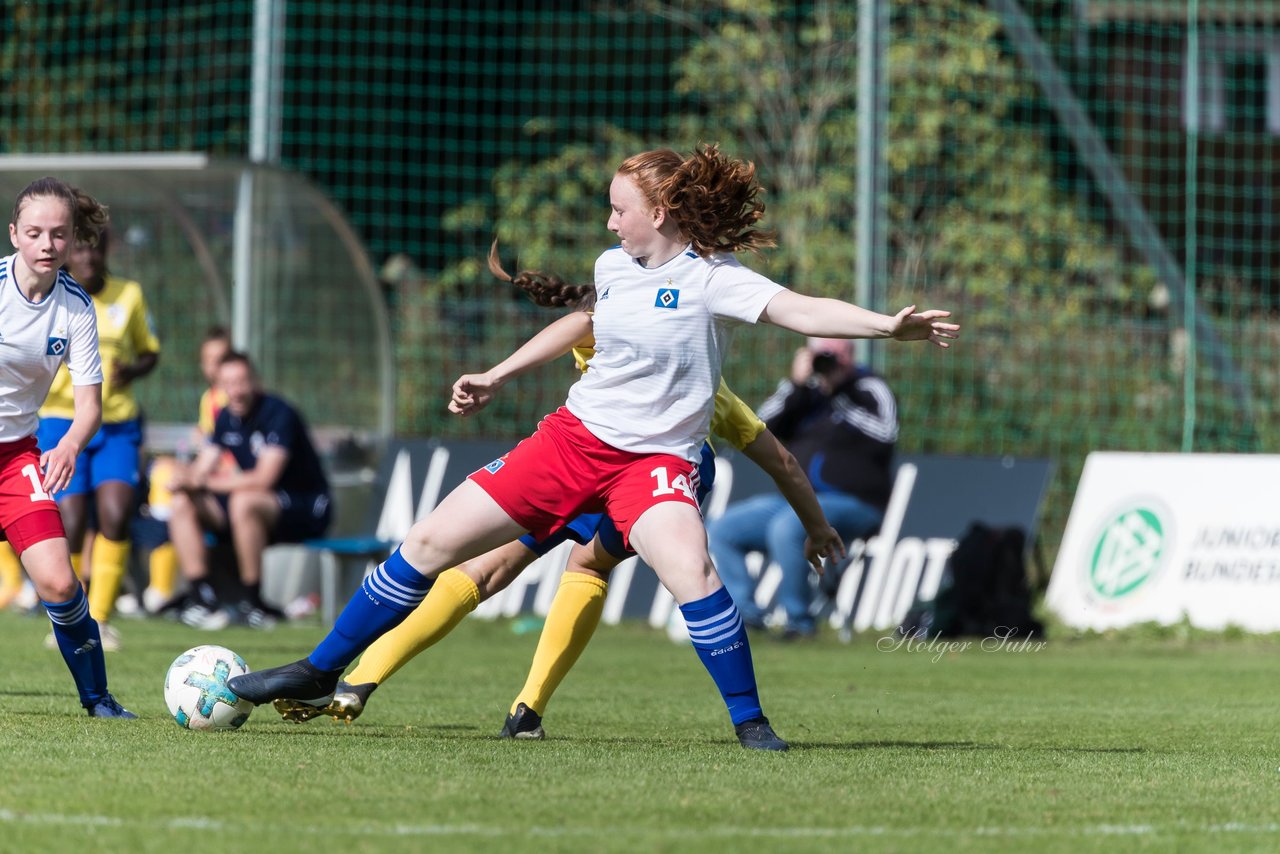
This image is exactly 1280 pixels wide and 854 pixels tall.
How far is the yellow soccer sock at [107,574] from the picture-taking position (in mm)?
9953

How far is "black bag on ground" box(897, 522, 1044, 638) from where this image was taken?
11719 mm

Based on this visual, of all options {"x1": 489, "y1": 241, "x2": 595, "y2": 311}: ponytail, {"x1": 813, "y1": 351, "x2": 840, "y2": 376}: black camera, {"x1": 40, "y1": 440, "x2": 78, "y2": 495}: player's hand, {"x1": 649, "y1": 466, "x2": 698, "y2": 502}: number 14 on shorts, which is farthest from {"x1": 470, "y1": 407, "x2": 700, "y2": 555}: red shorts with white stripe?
{"x1": 813, "y1": 351, "x2": 840, "y2": 376}: black camera

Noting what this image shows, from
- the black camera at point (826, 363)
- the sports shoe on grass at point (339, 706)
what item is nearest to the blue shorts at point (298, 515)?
the black camera at point (826, 363)

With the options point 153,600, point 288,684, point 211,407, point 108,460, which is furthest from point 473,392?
point 153,600

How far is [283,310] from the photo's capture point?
47.4 ft

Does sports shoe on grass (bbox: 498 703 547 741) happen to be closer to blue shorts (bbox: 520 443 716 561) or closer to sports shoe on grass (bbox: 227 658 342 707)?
blue shorts (bbox: 520 443 716 561)

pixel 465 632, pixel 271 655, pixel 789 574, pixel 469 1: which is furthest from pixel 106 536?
pixel 469 1

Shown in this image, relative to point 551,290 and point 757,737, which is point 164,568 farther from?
point 757,737

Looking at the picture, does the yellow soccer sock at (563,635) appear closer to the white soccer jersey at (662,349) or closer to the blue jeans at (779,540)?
the white soccer jersey at (662,349)

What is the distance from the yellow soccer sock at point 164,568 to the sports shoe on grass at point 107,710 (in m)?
6.64

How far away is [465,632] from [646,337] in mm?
6850

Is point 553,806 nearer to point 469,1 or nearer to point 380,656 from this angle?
point 380,656

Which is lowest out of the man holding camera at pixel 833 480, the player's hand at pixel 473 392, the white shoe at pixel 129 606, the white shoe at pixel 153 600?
the white shoe at pixel 129 606

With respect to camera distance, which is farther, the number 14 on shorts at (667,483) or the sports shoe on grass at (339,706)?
the sports shoe on grass at (339,706)
